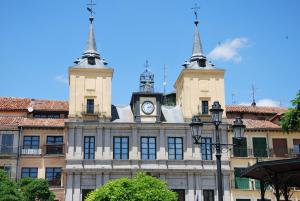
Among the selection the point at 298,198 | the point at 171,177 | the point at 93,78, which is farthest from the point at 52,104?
the point at 298,198

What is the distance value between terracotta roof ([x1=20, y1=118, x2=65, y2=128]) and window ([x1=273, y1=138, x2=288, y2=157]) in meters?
20.1

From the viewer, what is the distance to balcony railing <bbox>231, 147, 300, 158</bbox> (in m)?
47.6

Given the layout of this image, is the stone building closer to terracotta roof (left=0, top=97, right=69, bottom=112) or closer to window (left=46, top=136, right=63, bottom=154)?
window (left=46, top=136, right=63, bottom=154)

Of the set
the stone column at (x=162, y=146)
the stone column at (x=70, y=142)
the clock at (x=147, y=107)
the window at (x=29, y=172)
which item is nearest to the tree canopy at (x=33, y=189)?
the window at (x=29, y=172)

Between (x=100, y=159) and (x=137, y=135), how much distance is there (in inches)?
161

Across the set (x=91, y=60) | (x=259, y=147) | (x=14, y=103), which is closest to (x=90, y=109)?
(x=91, y=60)

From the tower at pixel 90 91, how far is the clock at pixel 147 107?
10.7ft

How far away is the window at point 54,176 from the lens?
45.4m

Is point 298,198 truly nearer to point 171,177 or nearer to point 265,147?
point 265,147

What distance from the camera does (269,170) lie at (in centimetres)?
2066

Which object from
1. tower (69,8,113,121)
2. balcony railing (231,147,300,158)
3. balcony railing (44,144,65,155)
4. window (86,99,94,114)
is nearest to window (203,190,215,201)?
balcony railing (231,147,300,158)

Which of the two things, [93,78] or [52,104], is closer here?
[93,78]

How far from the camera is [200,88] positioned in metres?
49.0

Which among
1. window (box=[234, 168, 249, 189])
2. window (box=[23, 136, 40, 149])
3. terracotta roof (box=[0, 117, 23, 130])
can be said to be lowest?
window (box=[234, 168, 249, 189])
